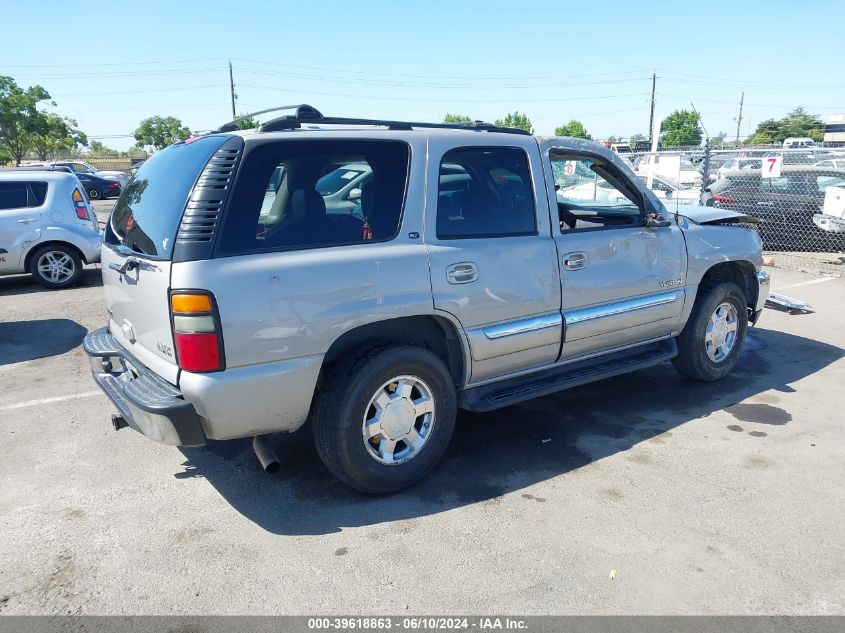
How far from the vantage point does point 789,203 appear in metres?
12.1

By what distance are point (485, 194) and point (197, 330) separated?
1931mm

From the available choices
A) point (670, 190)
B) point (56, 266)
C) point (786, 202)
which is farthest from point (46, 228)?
point (786, 202)

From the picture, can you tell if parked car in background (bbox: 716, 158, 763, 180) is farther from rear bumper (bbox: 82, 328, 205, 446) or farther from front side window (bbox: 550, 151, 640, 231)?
rear bumper (bbox: 82, 328, 205, 446)

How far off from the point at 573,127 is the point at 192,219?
6533 cm

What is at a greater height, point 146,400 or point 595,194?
point 595,194

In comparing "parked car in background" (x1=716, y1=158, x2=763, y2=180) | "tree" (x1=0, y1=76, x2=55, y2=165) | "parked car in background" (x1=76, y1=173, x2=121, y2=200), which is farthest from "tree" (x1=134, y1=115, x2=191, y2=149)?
"parked car in background" (x1=716, y1=158, x2=763, y2=180)

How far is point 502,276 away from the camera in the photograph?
3875mm

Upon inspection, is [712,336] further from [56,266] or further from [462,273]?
[56,266]

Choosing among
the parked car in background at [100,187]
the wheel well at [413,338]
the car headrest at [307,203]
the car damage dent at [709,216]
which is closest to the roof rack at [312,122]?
the car headrest at [307,203]

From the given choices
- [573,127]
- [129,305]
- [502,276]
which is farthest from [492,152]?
[573,127]

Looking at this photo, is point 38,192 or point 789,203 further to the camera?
point 789,203

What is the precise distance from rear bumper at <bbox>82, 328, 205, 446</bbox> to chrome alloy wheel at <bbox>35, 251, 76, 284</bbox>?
6.54 meters

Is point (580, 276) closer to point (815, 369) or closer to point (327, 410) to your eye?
point (327, 410)

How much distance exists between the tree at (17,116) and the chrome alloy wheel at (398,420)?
47.9 meters
